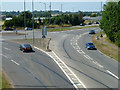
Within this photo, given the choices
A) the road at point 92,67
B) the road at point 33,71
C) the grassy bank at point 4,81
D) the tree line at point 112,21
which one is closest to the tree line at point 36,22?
the tree line at point 112,21

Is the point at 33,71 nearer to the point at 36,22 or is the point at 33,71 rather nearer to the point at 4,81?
the point at 4,81

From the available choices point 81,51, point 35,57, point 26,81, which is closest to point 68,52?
point 81,51

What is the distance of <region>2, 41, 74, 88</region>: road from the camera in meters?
23.5

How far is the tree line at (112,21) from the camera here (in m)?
50.9

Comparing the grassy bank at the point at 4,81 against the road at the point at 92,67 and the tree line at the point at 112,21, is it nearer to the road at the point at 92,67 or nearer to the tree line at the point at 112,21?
the road at the point at 92,67

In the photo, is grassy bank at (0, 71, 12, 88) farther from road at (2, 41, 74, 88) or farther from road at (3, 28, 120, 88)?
road at (3, 28, 120, 88)

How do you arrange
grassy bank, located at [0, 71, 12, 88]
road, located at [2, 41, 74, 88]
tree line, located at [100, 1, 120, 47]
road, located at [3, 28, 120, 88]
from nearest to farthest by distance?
grassy bank, located at [0, 71, 12, 88] < road, located at [2, 41, 74, 88] < road, located at [3, 28, 120, 88] < tree line, located at [100, 1, 120, 47]

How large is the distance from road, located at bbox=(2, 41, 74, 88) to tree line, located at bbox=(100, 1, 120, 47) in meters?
18.6

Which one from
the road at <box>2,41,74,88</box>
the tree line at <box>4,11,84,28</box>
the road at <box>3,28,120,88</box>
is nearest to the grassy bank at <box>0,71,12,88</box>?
the road at <box>2,41,74,88</box>

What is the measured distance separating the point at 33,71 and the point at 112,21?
29.6 meters

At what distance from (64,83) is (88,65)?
8682 millimetres

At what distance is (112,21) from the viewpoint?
5303 centimetres

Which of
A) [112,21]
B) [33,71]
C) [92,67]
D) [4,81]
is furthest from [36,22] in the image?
[4,81]

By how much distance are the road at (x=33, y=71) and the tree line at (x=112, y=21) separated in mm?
18613
